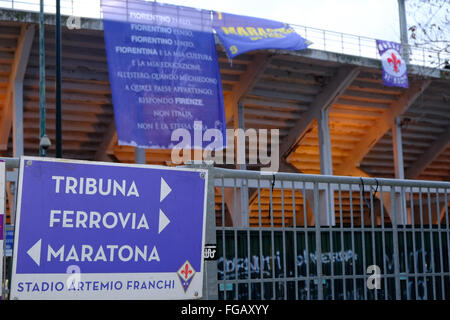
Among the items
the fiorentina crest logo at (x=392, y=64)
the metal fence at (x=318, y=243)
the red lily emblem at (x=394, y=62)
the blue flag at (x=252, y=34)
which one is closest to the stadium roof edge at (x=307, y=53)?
the blue flag at (x=252, y=34)

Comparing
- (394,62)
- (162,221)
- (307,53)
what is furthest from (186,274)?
(394,62)

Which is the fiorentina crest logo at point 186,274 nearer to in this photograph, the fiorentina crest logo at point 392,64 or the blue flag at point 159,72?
the blue flag at point 159,72

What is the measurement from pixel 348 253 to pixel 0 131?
1848 centimetres

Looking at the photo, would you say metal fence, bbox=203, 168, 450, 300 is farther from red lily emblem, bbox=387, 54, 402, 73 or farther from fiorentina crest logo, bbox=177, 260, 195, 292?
red lily emblem, bbox=387, 54, 402, 73

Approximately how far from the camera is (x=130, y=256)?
13.5 feet

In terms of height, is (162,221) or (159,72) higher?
(159,72)

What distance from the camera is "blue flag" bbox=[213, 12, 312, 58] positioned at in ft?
61.2

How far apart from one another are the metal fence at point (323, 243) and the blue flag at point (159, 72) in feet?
38.1

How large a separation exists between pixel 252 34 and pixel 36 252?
52.2 feet

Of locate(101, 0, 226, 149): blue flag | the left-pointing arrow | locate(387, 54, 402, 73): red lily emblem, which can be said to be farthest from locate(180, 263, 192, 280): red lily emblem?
locate(387, 54, 402, 73): red lily emblem

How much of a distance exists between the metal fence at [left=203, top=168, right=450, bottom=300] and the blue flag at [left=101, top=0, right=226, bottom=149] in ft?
38.1

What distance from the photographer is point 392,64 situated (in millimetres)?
22109

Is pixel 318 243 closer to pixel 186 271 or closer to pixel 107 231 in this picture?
pixel 186 271

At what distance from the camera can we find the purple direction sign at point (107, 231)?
3846 millimetres
